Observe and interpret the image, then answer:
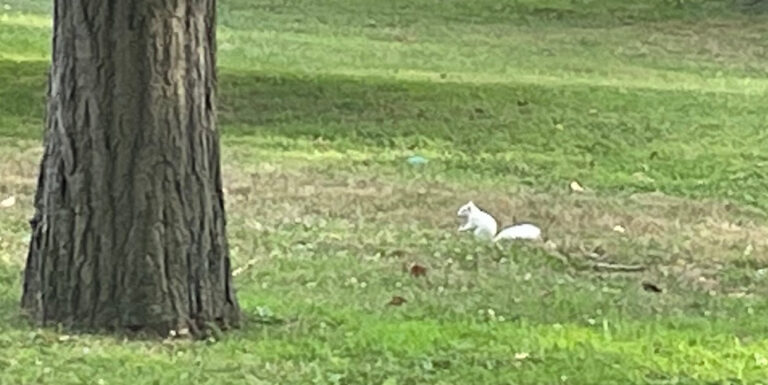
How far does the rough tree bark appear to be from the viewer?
5.85m

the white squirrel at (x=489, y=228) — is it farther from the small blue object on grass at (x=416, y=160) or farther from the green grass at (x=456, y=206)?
the small blue object on grass at (x=416, y=160)

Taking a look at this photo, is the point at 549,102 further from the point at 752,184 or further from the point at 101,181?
the point at 101,181

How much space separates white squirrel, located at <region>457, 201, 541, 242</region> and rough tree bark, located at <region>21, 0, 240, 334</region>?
3076mm

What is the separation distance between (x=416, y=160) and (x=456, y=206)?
217 cm

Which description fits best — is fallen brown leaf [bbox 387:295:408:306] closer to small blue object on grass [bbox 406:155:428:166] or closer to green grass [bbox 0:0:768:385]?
green grass [bbox 0:0:768:385]

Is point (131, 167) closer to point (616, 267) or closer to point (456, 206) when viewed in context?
point (616, 267)

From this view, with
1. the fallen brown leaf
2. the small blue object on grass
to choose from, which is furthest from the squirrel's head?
the small blue object on grass

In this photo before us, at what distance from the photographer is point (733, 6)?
1084 inches

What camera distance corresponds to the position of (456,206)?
10180mm

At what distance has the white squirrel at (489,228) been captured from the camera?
892 cm

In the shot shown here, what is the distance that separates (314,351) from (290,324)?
0.51m

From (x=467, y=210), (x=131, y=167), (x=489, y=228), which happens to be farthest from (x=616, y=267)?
(x=131, y=167)

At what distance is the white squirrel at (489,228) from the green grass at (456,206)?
0.36 feet

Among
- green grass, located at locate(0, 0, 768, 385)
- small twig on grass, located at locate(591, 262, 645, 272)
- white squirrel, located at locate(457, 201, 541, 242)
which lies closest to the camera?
green grass, located at locate(0, 0, 768, 385)
